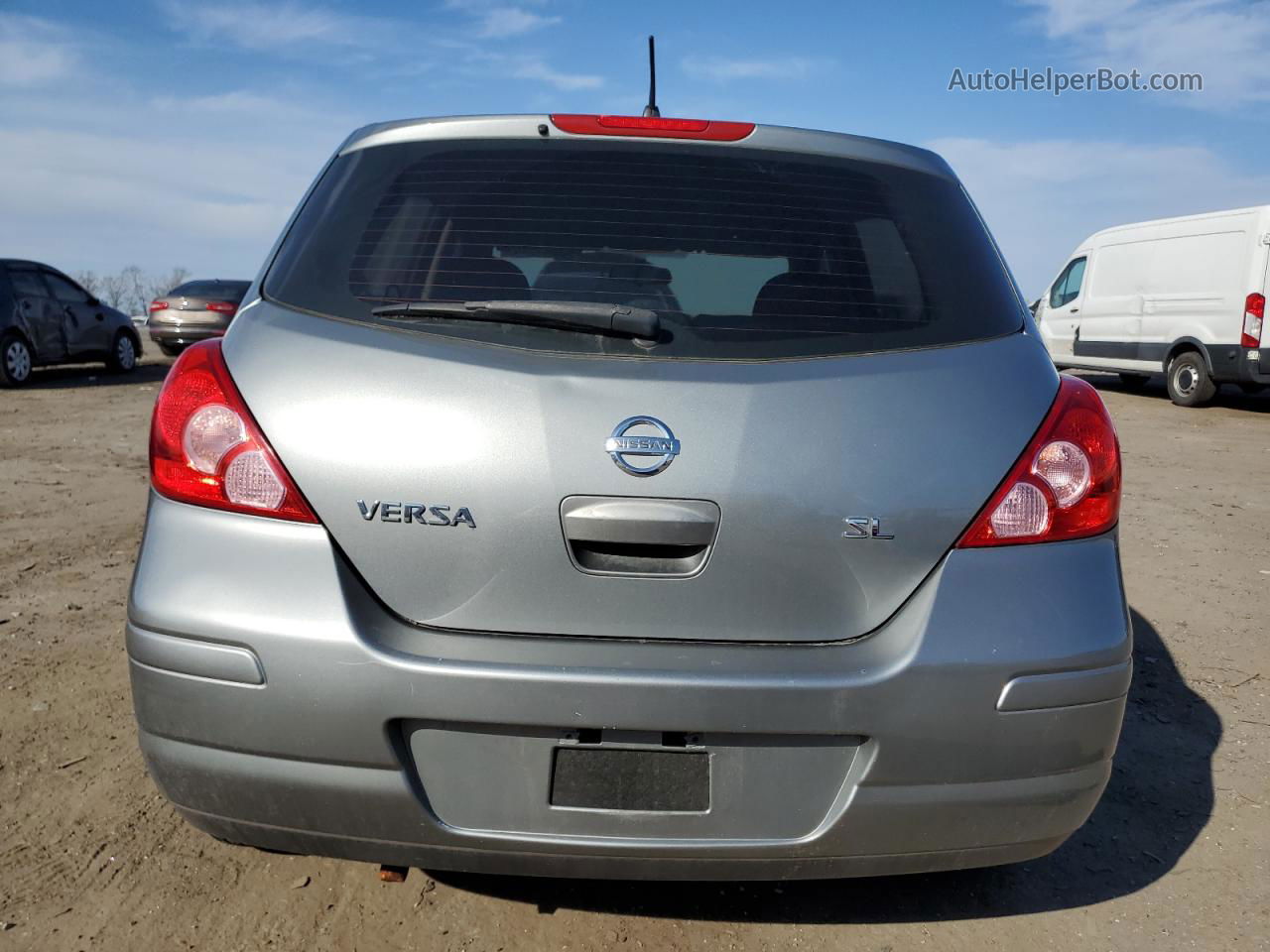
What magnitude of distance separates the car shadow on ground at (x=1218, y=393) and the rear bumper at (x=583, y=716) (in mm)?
13747

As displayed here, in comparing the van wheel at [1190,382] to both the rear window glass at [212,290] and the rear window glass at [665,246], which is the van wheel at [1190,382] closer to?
the rear window glass at [665,246]

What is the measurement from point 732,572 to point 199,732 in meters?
0.99

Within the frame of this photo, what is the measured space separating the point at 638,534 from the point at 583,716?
32 centimetres

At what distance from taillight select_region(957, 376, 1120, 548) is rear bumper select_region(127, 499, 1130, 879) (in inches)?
1.7

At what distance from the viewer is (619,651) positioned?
181cm

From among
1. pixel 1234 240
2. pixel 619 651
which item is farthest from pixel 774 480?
pixel 1234 240

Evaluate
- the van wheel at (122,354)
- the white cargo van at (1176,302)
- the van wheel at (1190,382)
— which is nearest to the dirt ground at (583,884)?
the white cargo van at (1176,302)

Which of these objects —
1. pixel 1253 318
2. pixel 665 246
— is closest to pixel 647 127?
pixel 665 246

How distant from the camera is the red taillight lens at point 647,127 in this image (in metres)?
2.26

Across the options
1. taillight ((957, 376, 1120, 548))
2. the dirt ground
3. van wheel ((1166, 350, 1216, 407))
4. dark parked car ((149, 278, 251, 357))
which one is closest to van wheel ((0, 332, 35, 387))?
dark parked car ((149, 278, 251, 357))

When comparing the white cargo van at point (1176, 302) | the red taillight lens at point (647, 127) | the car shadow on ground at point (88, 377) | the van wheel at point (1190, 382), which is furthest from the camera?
the car shadow on ground at point (88, 377)

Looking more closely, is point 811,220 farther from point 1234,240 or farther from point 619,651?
point 1234,240

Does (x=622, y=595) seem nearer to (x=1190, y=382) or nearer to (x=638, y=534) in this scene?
(x=638, y=534)

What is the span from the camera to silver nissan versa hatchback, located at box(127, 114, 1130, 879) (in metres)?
1.80
